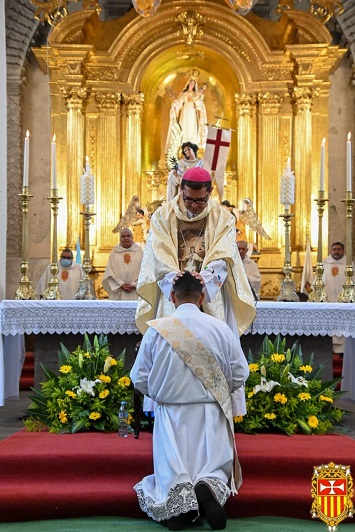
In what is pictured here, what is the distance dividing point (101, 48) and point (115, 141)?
136 centimetres

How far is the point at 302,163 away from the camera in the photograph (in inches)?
509

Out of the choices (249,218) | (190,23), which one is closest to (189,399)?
(249,218)

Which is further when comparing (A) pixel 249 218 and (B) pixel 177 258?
(A) pixel 249 218

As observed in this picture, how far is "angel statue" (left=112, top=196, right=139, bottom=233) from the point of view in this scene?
42.0ft

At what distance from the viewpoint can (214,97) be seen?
13695 millimetres

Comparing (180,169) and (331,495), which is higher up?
(180,169)

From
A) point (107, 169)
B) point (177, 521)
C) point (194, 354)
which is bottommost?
point (177, 521)

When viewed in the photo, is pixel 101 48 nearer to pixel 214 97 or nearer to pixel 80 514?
pixel 214 97

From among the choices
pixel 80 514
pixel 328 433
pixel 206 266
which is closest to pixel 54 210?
pixel 206 266

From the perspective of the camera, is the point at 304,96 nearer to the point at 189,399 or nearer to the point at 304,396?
the point at 304,396

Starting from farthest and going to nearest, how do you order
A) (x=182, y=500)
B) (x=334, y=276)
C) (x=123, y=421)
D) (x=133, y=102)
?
(x=133, y=102), (x=334, y=276), (x=123, y=421), (x=182, y=500)

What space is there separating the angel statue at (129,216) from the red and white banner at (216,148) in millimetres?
1712

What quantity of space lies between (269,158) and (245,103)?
87 cm

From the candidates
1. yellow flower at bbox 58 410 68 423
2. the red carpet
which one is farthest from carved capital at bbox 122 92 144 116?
Answer: the red carpet
